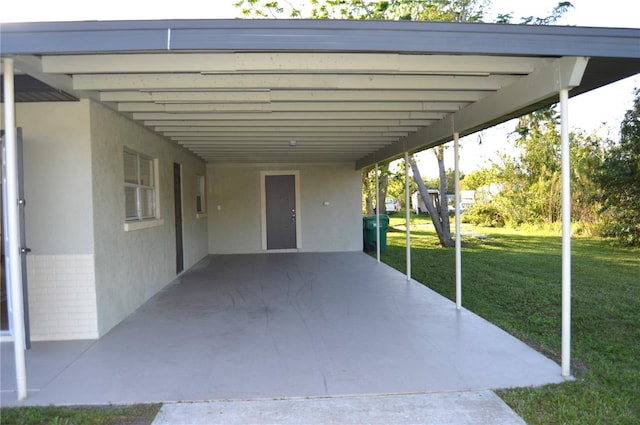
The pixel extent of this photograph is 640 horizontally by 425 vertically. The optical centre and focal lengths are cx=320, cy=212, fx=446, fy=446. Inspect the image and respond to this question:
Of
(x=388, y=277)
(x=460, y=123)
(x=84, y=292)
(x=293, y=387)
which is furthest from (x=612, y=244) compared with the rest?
(x=84, y=292)

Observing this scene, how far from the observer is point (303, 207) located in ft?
37.7

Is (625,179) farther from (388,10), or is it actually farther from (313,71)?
(313,71)

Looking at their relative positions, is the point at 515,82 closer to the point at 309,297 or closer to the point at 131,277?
the point at 309,297

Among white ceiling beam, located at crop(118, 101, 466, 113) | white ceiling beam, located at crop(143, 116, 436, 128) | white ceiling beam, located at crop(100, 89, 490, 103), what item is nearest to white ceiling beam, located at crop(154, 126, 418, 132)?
white ceiling beam, located at crop(143, 116, 436, 128)

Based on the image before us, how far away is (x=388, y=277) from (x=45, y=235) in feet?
17.0

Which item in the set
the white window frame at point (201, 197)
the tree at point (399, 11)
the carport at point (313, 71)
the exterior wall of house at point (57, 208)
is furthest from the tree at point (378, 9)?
the exterior wall of house at point (57, 208)

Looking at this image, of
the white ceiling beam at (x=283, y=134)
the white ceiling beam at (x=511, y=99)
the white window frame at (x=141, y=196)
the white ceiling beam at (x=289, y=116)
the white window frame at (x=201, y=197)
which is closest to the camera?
the white ceiling beam at (x=511, y=99)

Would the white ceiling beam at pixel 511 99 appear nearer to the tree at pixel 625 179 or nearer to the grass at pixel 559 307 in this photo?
the grass at pixel 559 307

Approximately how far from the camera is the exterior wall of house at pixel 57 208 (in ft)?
14.0

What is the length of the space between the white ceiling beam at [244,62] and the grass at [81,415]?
7.86 ft

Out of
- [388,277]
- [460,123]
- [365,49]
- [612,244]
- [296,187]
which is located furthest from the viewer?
[612,244]

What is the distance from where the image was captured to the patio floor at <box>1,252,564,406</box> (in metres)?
3.16

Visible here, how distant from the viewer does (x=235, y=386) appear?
3.19m

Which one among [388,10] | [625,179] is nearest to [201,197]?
[388,10]
